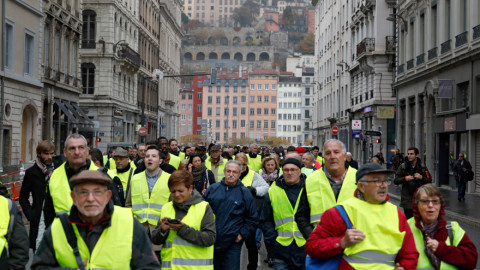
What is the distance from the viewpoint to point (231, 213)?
25.8ft

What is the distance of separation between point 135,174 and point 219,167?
513cm

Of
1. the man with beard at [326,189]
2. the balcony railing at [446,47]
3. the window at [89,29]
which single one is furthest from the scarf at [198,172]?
the window at [89,29]

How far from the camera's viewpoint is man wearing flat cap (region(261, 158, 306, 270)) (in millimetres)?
7613

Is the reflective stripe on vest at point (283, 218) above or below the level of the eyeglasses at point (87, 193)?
below

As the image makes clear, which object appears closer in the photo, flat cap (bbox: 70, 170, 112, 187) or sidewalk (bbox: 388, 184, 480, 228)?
flat cap (bbox: 70, 170, 112, 187)

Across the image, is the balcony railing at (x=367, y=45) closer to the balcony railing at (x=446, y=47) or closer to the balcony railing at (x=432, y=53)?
the balcony railing at (x=432, y=53)

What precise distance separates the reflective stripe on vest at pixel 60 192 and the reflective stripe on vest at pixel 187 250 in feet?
3.54

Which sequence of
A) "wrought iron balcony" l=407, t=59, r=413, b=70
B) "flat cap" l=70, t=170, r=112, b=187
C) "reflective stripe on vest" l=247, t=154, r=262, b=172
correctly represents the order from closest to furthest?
1. "flat cap" l=70, t=170, r=112, b=187
2. "reflective stripe on vest" l=247, t=154, r=262, b=172
3. "wrought iron balcony" l=407, t=59, r=413, b=70

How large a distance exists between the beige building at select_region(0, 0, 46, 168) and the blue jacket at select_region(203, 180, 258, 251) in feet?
73.2

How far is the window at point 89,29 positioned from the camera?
49.2m

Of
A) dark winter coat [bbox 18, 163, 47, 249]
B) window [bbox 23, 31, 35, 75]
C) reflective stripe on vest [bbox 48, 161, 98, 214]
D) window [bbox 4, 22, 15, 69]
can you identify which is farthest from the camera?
window [bbox 23, 31, 35, 75]

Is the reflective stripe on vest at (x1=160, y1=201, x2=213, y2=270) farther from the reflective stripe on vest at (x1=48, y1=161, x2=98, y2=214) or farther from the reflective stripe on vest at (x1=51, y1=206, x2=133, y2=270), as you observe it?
the reflective stripe on vest at (x1=51, y1=206, x2=133, y2=270)

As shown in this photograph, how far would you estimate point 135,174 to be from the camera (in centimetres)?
912

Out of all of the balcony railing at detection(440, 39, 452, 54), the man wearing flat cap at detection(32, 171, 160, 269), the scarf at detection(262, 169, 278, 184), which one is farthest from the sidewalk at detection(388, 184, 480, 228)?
the man wearing flat cap at detection(32, 171, 160, 269)
